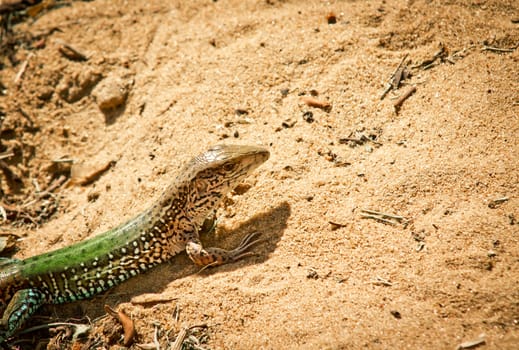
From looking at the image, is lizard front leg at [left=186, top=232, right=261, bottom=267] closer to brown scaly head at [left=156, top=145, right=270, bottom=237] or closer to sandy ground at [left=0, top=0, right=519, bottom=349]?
sandy ground at [left=0, top=0, right=519, bottom=349]

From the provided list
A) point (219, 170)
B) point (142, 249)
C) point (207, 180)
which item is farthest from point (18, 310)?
point (219, 170)

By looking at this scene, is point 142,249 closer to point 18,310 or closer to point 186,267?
point 186,267

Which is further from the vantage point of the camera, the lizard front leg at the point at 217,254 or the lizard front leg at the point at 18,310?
the lizard front leg at the point at 18,310

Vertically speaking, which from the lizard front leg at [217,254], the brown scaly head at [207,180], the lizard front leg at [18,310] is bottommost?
the lizard front leg at [18,310]

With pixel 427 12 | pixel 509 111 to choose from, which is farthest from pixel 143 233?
pixel 427 12

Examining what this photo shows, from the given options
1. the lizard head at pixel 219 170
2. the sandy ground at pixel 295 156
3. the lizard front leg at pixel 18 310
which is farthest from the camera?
the lizard front leg at pixel 18 310

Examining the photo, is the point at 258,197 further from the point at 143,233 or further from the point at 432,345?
the point at 432,345

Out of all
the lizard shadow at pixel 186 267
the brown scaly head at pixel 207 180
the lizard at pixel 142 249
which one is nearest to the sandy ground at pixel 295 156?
the lizard shadow at pixel 186 267

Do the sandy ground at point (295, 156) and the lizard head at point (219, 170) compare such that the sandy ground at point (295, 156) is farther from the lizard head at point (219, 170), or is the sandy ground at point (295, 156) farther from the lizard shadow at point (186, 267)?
the lizard head at point (219, 170)
